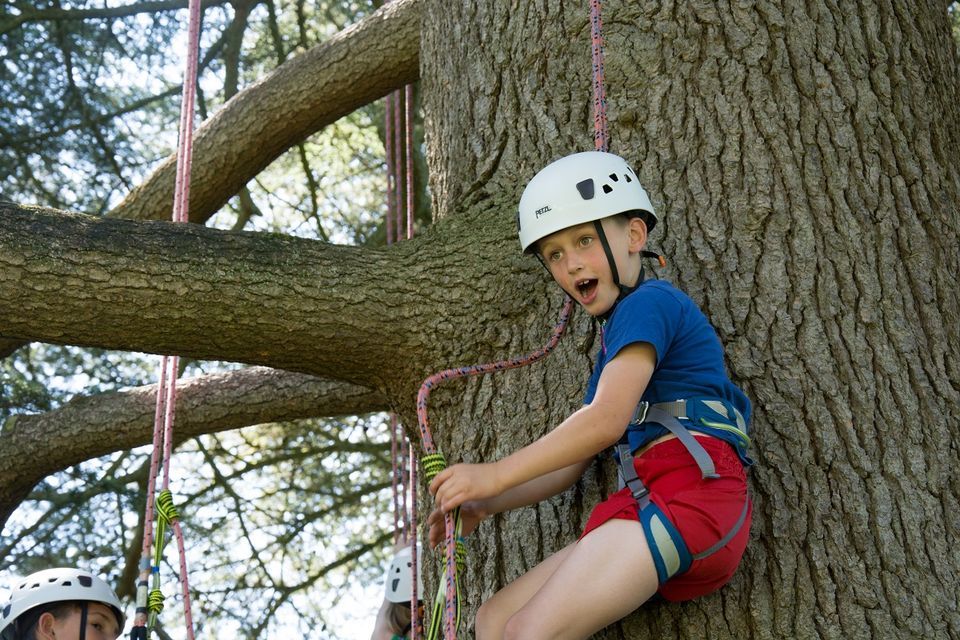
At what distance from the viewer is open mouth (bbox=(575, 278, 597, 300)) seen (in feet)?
8.63

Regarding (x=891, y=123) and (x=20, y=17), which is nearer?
(x=891, y=123)

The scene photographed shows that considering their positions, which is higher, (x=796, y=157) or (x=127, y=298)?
(x=796, y=157)

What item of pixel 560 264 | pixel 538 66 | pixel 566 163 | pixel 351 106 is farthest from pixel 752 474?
pixel 351 106

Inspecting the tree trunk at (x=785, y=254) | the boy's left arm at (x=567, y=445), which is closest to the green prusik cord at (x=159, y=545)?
the tree trunk at (x=785, y=254)

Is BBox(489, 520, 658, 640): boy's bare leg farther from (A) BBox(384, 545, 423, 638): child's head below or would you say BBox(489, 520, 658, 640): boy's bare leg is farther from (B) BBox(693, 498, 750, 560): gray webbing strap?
(A) BBox(384, 545, 423, 638): child's head below

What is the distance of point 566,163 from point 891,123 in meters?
0.96

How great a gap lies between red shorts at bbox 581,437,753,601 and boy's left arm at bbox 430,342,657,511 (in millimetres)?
136

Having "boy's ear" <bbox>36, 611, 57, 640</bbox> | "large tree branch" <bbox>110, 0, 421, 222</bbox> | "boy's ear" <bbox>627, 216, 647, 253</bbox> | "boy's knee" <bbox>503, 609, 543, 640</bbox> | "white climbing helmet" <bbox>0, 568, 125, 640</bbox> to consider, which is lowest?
"boy's knee" <bbox>503, 609, 543, 640</bbox>

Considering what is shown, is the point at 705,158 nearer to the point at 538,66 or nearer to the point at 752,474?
the point at 538,66

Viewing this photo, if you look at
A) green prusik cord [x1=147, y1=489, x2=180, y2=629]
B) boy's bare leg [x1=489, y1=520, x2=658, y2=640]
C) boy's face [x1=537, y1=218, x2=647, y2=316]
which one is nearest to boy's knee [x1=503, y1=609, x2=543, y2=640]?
boy's bare leg [x1=489, y1=520, x2=658, y2=640]

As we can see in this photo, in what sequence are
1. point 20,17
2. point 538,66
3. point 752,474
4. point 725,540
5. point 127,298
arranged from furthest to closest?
1. point 20,17
2. point 538,66
3. point 127,298
4. point 752,474
5. point 725,540

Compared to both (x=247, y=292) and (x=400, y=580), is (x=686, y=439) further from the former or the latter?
(x=400, y=580)

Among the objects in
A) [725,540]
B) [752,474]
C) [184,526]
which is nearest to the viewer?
[725,540]

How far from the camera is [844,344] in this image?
2.76 m
